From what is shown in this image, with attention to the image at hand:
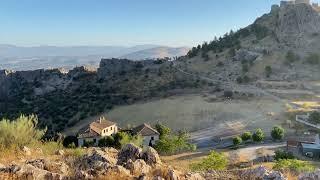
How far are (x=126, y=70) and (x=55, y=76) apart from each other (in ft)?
67.2

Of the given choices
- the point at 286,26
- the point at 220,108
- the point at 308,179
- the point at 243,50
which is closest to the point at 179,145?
the point at 220,108

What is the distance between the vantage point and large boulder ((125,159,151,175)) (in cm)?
1502

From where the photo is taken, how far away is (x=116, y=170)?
47.9 ft

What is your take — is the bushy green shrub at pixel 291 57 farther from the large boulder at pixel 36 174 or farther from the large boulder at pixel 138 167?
the large boulder at pixel 36 174

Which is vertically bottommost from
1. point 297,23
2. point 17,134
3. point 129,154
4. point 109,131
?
point 109,131

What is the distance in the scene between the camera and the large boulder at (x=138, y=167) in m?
15.0

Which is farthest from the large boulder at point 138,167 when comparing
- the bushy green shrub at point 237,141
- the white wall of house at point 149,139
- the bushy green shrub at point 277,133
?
the bushy green shrub at point 277,133

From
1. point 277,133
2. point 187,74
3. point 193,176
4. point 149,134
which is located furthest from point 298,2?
point 193,176

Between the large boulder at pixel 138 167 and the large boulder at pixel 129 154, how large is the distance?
97 centimetres

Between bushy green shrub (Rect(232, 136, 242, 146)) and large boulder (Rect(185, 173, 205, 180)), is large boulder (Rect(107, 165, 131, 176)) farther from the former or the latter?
bushy green shrub (Rect(232, 136, 242, 146))

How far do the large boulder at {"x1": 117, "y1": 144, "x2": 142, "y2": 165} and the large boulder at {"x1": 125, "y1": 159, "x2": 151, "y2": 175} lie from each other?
974 millimetres

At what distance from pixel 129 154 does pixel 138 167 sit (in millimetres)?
1849

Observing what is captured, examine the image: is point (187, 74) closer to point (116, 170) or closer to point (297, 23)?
point (297, 23)

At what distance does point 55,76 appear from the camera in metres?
126
